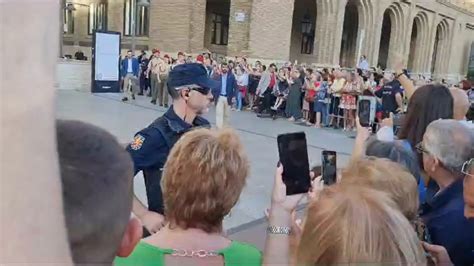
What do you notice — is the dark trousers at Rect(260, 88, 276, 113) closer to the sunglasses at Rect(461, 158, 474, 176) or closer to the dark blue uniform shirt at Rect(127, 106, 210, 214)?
the dark blue uniform shirt at Rect(127, 106, 210, 214)

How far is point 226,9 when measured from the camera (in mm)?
32219

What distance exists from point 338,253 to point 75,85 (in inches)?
781

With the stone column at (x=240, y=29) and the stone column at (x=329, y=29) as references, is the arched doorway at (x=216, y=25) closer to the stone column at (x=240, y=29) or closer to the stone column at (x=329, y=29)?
the stone column at (x=329, y=29)

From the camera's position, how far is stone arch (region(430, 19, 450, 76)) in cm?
4447

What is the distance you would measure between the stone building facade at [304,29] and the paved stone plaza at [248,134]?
709cm

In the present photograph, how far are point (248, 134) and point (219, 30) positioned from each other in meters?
20.9

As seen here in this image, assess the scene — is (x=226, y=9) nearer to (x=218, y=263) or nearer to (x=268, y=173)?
(x=268, y=173)

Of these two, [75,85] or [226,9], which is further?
[226,9]

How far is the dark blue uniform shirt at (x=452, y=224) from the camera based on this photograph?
2.07m

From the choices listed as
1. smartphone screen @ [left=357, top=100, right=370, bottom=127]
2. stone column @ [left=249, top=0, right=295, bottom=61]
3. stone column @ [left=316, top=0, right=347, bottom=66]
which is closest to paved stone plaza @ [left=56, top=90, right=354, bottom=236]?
smartphone screen @ [left=357, top=100, right=370, bottom=127]

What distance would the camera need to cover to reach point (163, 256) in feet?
5.41

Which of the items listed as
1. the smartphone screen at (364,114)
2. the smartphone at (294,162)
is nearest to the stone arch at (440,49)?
the smartphone screen at (364,114)

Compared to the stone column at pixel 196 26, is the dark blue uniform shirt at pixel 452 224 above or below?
below

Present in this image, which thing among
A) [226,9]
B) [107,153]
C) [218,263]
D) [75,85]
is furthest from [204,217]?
[226,9]
